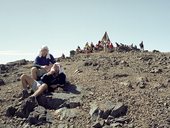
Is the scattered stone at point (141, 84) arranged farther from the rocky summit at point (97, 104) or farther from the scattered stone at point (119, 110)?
the scattered stone at point (119, 110)

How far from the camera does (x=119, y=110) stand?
13477mm

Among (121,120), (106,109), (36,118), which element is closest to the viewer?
(121,120)

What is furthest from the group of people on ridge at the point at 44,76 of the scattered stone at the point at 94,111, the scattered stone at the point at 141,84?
the scattered stone at the point at 141,84

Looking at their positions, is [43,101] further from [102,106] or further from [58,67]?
[102,106]

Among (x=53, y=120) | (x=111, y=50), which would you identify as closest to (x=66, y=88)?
(x=53, y=120)

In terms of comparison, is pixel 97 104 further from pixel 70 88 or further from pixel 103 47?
pixel 103 47

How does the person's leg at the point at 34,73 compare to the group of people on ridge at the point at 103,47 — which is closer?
the person's leg at the point at 34,73

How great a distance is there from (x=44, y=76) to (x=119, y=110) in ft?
11.5

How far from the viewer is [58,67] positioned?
607 inches

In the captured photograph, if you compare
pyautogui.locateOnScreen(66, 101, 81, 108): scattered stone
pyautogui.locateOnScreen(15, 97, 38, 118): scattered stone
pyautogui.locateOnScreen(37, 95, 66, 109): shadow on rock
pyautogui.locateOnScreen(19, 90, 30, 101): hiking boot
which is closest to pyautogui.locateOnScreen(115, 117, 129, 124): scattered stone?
pyautogui.locateOnScreen(66, 101, 81, 108): scattered stone

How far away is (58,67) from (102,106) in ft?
8.85

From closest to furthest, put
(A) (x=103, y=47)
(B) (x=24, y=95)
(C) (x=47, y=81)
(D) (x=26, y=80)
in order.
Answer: (C) (x=47, y=81) → (B) (x=24, y=95) → (D) (x=26, y=80) → (A) (x=103, y=47)

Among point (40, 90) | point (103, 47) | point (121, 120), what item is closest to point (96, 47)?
point (103, 47)

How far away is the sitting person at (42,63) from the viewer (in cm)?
1566
